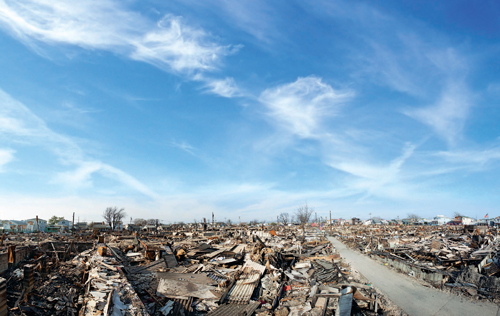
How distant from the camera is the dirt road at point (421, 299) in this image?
10.7 meters

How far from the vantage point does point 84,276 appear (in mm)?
12047

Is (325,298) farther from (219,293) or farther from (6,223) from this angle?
(6,223)

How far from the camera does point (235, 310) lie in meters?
10.9

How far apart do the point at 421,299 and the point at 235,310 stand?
8.26 metres

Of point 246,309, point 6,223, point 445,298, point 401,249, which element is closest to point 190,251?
point 246,309

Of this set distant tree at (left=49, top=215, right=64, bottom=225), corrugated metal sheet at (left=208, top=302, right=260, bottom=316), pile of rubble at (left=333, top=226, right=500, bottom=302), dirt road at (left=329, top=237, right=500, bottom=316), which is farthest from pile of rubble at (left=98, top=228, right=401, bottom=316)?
distant tree at (left=49, top=215, right=64, bottom=225)

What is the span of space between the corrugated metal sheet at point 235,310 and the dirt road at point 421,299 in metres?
6.07

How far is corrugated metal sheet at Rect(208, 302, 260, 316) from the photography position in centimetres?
1059

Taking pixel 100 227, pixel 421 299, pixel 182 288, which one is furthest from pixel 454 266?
pixel 100 227

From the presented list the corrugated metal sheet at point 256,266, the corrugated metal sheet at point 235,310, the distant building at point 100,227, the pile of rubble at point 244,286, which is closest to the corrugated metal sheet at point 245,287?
the pile of rubble at point 244,286

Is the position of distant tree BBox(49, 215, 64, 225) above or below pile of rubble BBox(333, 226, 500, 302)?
above

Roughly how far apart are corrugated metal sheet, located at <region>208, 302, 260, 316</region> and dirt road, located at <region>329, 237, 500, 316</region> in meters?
6.07

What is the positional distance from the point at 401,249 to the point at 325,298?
573 inches

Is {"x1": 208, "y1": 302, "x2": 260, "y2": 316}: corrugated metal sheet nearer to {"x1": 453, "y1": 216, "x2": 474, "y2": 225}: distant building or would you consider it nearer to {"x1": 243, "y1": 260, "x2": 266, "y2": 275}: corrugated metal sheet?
{"x1": 243, "y1": 260, "x2": 266, "y2": 275}: corrugated metal sheet
